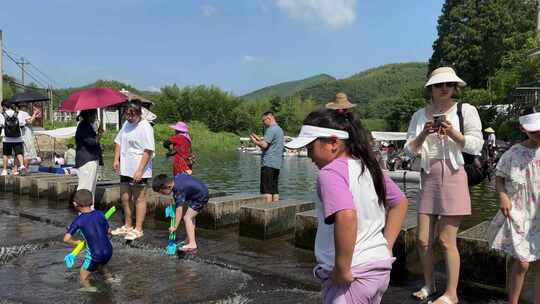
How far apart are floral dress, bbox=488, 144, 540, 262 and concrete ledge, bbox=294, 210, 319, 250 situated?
8.60 ft

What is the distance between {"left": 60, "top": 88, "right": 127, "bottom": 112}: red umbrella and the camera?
723 centimetres

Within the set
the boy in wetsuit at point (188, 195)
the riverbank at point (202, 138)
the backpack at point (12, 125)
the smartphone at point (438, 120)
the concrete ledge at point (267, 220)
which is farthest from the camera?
the riverbank at point (202, 138)

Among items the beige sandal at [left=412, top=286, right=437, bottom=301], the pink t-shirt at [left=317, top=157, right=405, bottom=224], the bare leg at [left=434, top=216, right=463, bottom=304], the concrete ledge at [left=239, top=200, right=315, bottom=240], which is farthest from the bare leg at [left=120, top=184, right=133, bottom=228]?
the pink t-shirt at [left=317, top=157, right=405, bottom=224]

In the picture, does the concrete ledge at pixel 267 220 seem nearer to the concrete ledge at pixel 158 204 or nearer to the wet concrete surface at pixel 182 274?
the wet concrete surface at pixel 182 274

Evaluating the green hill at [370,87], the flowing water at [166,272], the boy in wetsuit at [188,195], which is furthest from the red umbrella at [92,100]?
the green hill at [370,87]

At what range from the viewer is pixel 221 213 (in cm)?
788

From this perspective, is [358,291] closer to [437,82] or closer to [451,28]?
[437,82]

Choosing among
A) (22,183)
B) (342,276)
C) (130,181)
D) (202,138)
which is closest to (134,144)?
(130,181)

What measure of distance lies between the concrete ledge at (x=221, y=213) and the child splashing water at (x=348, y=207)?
531cm

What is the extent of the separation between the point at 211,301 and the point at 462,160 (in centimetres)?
261

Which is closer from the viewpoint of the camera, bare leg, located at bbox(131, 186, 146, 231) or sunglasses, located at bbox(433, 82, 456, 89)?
sunglasses, located at bbox(433, 82, 456, 89)

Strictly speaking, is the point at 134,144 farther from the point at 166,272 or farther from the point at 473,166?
the point at 473,166

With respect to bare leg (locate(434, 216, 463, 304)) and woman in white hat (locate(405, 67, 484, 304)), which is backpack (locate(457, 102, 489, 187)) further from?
bare leg (locate(434, 216, 463, 304))

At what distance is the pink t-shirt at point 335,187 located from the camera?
7.61 ft
